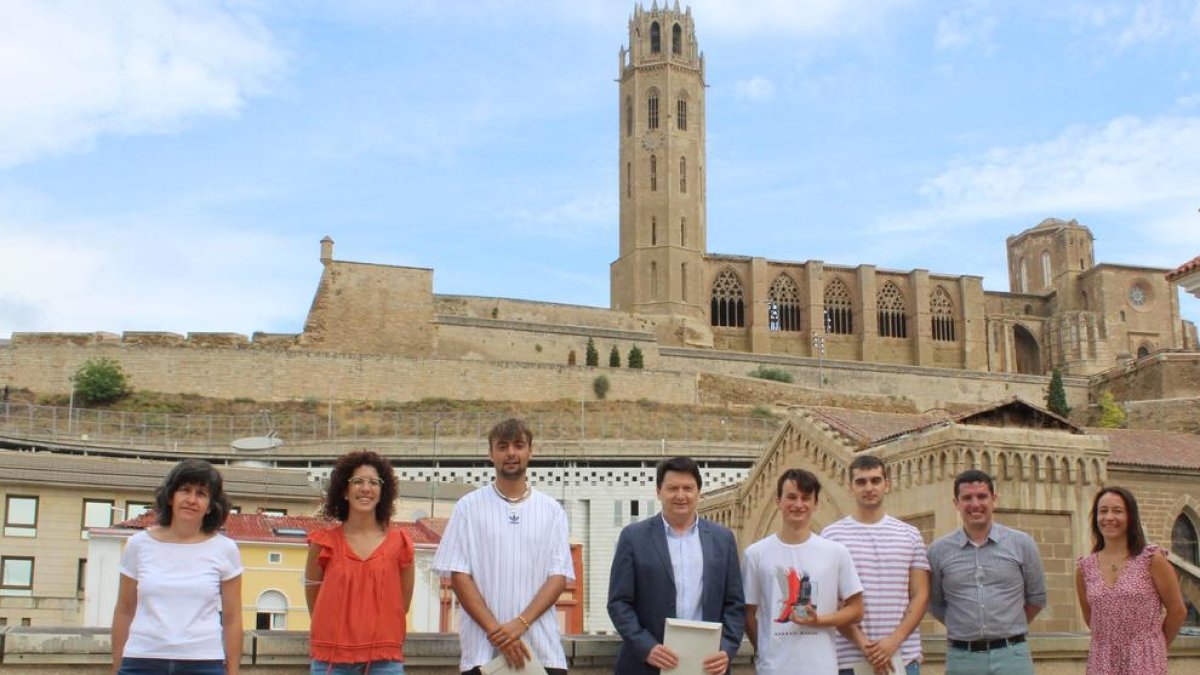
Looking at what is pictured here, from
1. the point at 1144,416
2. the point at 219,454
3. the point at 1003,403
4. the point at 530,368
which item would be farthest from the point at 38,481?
the point at 1144,416

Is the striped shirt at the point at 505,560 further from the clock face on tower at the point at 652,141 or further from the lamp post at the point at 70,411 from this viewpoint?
the clock face on tower at the point at 652,141

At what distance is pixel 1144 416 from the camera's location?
2478 inches

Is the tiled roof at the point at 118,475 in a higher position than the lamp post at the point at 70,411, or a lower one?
lower

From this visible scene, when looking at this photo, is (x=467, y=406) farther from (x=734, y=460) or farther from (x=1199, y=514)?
(x=1199, y=514)

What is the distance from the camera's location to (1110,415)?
2451 inches

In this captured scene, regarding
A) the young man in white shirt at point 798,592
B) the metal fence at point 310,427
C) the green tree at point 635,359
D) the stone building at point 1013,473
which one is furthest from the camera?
the green tree at point 635,359

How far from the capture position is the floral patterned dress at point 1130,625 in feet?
25.4

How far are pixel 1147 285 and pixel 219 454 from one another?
194ft

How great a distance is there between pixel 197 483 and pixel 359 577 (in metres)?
0.97

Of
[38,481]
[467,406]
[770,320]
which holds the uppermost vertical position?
[770,320]

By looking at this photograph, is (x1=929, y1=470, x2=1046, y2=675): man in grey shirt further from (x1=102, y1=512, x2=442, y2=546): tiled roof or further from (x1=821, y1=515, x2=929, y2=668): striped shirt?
(x1=102, y1=512, x2=442, y2=546): tiled roof

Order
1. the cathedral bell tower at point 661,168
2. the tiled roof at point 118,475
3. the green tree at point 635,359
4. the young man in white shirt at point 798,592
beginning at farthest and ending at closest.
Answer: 1. the cathedral bell tower at point 661,168
2. the green tree at point 635,359
3. the tiled roof at point 118,475
4. the young man in white shirt at point 798,592

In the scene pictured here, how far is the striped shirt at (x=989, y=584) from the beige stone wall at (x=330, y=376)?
52.0 metres

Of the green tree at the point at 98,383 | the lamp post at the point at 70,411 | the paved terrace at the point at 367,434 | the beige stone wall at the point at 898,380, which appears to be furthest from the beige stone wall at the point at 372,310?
the beige stone wall at the point at 898,380
